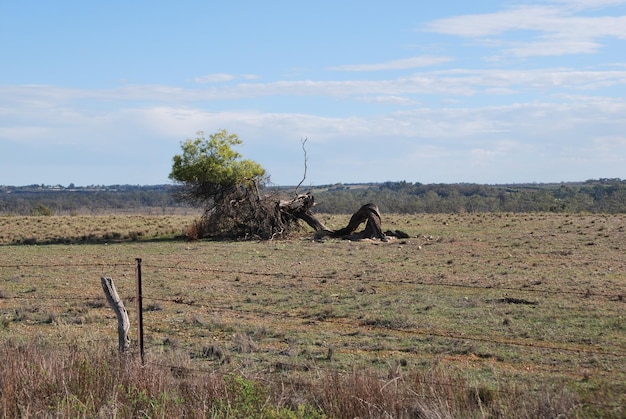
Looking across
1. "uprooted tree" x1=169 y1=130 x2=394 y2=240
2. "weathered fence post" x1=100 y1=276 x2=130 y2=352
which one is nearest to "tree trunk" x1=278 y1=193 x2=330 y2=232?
"uprooted tree" x1=169 y1=130 x2=394 y2=240

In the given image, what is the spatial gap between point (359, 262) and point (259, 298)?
25.8 feet

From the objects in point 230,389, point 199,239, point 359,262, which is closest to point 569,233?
point 359,262

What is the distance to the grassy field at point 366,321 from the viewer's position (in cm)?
718

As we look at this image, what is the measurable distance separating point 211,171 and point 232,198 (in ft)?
5.20

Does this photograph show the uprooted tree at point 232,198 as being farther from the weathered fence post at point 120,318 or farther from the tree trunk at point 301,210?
the weathered fence post at point 120,318

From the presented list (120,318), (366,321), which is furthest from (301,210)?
(120,318)

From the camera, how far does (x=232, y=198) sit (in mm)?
34875

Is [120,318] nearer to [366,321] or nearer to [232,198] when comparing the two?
[366,321]

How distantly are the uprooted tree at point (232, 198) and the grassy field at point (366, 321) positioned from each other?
3.34 meters

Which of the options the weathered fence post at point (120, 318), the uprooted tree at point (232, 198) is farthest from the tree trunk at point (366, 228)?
the weathered fence post at point (120, 318)

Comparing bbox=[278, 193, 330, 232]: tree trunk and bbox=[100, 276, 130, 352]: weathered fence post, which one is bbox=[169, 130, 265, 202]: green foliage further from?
bbox=[100, 276, 130, 352]: weathered fence post

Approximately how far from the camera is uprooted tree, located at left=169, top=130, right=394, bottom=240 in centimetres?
3459

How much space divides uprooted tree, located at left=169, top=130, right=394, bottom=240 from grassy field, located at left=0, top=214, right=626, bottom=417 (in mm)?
3343

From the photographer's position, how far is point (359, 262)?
984 inches
